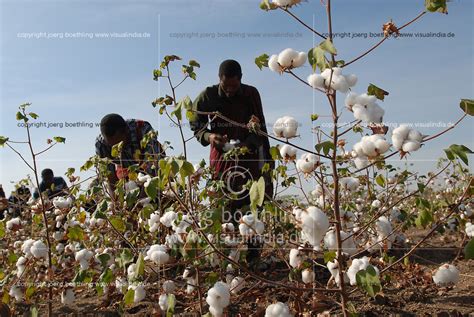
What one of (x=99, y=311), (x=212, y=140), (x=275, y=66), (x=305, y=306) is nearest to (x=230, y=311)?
(x=305, y=306)

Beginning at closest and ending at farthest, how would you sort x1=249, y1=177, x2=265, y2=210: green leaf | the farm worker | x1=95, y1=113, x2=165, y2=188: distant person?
x1=249, y1=177, x2=265, y2=210: green leaf, the farm worker, x1=95, y1=113, x2=165, y2=188: distant person

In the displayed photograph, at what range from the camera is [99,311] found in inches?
114

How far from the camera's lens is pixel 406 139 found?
4.97 ft

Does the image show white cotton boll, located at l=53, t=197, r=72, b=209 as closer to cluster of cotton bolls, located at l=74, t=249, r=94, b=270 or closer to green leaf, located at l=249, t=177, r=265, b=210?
cluster of cotton bolls, located at l=74, t=249, r=94, b=270

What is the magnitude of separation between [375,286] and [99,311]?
195 cm

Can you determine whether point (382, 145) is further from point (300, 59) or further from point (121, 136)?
point (121, 136)

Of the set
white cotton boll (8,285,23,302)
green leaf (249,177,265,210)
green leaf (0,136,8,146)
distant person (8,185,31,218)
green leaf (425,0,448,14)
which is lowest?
white cotton boll (8,285,23,302)

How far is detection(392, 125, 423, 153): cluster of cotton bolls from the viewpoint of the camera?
1.47 m

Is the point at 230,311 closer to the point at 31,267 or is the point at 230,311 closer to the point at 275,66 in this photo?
the point at 31,267

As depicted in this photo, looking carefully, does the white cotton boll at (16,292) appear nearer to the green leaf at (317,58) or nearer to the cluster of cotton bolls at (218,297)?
the cluster of cotton bolls at (218,297)

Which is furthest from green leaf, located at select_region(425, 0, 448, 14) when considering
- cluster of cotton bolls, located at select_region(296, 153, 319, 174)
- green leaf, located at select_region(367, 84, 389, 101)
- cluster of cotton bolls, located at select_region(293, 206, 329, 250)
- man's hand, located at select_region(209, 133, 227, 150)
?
man's hand, located at select_region(209, 133, 227, 150)

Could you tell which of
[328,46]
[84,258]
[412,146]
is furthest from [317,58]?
[84,258]

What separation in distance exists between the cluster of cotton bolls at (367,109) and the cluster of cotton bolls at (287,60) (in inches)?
9.1

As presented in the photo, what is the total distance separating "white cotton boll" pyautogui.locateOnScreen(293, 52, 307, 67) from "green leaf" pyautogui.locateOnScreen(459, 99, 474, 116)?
53cm
